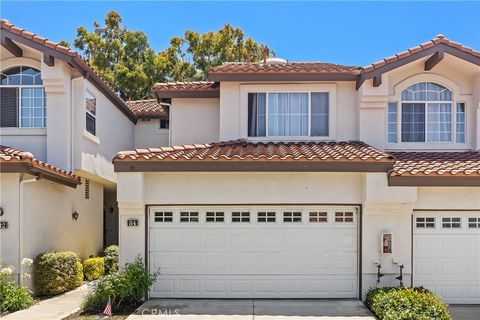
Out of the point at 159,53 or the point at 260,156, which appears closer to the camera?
the point at 260,156

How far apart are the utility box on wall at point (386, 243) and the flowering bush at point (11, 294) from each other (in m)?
8.70

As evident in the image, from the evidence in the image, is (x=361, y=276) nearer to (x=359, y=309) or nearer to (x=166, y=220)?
(x=359, y=309)

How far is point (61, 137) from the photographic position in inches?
560

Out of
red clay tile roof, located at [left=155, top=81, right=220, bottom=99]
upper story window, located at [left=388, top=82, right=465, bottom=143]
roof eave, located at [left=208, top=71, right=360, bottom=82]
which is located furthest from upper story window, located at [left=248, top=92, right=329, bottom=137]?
upper story window, located at [left=388, top=82, right=465, bottom=143]

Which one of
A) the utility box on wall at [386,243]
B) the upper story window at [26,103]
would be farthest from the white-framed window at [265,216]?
the upper story window at [26,103]

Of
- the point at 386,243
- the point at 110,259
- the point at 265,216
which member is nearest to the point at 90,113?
the point at 110,259

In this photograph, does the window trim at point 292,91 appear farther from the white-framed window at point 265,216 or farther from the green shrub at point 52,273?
the green shrub at point 52,273

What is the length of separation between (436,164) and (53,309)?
10241 mm

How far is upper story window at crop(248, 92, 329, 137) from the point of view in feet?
49.3

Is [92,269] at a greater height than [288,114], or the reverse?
[288,114]

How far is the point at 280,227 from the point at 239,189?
1.43 m

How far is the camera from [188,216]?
12062 millimetres

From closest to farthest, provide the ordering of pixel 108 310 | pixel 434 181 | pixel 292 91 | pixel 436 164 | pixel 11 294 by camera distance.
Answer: pixel 108 310 → pixel 11 294 → pixel 434 181 → pixel 436 164 → pixel 292 91

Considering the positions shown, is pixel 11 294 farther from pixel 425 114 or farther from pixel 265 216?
pixel 425 114
